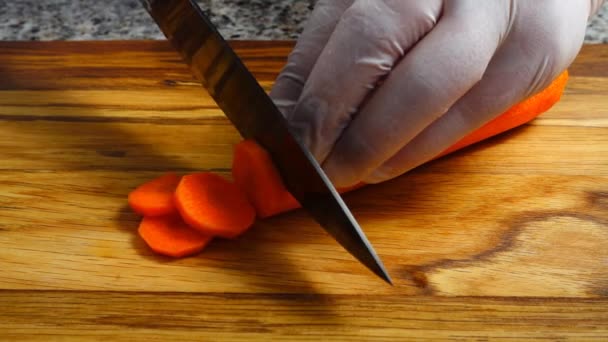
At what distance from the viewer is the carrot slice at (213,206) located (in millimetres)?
1388

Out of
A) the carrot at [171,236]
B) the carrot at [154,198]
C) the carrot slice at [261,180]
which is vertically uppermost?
the carrot slice at [261,180]

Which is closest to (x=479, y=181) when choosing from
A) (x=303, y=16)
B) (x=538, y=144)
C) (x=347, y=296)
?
(x=538, y=144)

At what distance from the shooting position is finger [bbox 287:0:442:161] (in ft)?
4.67

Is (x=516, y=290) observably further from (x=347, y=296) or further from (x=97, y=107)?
(x=97, y=107)

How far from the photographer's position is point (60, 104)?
186cm

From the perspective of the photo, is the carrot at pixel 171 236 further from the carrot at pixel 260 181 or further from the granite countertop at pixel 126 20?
the granite countertop at pixel 126 20

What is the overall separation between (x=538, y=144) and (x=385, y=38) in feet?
1.90

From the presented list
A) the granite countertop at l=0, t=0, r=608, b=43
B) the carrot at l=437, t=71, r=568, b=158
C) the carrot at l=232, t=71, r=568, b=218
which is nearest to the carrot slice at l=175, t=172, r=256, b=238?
the carrot at l=232, t=71, r=568, b=218

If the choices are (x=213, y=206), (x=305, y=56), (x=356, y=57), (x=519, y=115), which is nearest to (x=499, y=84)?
(x=519, y=115)

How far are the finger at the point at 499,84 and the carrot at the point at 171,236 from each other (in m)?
0.43

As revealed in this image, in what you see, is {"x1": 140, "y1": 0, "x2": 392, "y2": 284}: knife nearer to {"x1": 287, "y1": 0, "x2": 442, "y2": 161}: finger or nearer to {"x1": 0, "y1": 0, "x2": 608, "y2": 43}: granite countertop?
{"x1": 287, "y1": 0, "x2": 442, "y2": 161}: finger

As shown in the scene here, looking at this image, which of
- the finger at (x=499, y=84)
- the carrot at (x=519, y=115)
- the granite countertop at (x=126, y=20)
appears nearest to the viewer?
the finger at (x=499, y=84)

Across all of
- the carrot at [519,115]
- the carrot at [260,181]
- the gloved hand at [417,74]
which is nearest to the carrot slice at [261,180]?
the carrot at [260,181]

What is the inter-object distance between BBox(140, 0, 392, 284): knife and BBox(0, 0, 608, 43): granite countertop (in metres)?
0.83
